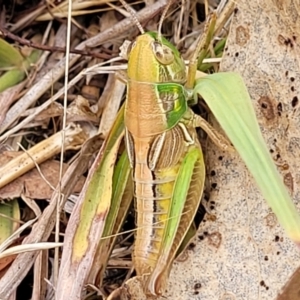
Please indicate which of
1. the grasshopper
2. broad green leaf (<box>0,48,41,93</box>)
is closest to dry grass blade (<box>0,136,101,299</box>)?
the grasshopper

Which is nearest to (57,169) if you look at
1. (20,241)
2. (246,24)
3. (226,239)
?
(20,241)

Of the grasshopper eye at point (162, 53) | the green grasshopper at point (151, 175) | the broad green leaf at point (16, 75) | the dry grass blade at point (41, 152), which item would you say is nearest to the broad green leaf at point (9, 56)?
the broad green leaf at point (16, 75)

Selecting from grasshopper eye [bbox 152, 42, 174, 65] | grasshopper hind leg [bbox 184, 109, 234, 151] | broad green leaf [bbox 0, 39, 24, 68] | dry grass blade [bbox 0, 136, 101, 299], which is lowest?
dry grass blade [bbox 0, 136, 101, 299]

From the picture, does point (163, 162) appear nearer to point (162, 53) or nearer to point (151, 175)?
point (151, 175)

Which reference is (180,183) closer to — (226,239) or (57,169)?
(226,239)

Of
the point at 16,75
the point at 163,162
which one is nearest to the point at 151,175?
the point at 163,162

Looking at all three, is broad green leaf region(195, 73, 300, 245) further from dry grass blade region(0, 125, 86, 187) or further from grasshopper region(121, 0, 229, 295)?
dry grass blade region(0, 125, 86, 187)

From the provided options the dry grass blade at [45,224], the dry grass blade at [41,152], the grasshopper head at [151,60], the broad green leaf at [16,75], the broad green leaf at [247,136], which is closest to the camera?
the broad green leaf at [247,136]

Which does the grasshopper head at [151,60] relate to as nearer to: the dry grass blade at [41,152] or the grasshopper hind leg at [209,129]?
the grasshopper hind leg at [209,129]
